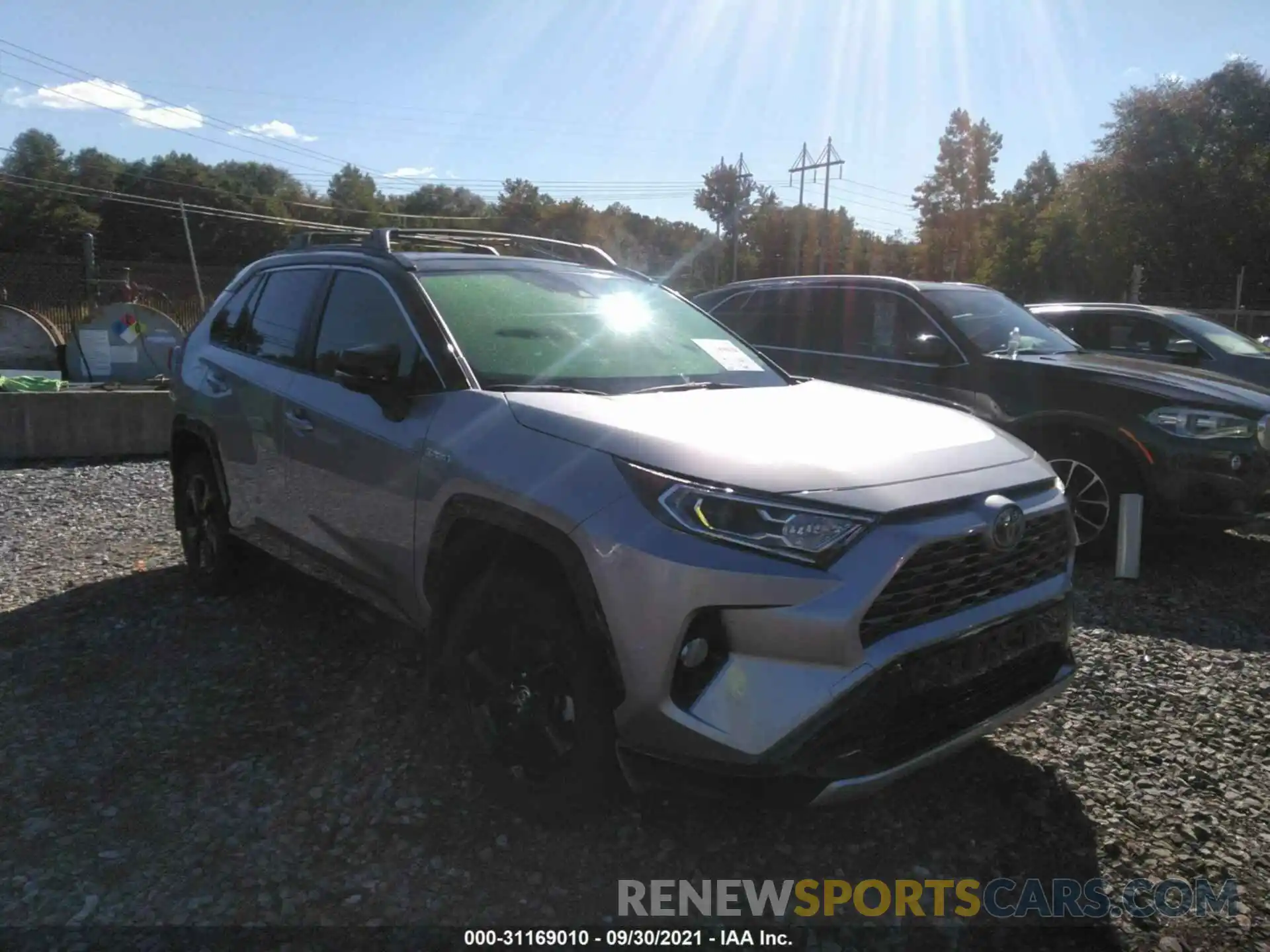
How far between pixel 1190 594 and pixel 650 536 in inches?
168

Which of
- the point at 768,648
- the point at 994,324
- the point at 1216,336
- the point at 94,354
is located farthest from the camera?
the point at 94,354

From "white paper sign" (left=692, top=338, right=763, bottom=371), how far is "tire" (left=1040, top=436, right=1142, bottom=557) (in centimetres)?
270

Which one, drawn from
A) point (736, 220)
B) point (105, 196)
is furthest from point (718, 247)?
point (105, 196)

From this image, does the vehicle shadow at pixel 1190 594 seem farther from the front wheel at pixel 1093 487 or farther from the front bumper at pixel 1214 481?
the front bumper at pixel 1214 481

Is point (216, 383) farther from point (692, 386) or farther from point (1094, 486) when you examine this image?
point (1094, 486)

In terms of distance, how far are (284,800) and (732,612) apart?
1.73 metres

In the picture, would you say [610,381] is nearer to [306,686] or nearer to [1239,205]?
[306,686]

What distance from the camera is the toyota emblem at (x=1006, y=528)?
2.67 meters

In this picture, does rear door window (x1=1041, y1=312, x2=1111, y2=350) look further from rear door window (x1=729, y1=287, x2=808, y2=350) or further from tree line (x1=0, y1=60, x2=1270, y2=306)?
tree line (x1=0, y1=60, x2=1270, y2=306)

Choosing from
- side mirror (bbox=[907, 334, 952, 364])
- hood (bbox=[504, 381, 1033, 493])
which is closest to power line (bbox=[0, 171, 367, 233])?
side mirror (bbox=[907, 334, 952, 364])

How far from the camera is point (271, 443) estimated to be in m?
4.22

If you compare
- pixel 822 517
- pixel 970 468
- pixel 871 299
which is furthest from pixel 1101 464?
pixel 822 517

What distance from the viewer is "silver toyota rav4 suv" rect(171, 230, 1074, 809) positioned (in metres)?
2.38

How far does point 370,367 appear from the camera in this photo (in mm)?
3221
